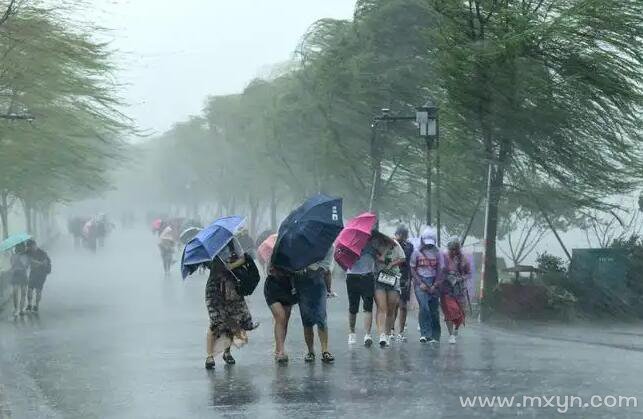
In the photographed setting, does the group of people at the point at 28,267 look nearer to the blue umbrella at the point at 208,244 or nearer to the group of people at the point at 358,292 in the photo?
the group of people at the point at 358,292

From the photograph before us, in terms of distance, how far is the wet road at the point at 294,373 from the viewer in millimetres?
10961

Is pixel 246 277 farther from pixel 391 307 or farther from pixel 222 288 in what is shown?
pixel 391 307

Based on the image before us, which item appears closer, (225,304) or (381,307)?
(225,304)

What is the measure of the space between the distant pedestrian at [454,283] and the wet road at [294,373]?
418 millimetres

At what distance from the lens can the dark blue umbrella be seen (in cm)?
1380

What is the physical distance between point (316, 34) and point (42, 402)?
29.4 meters

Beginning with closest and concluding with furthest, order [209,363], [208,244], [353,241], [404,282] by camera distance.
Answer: [208,244]
[209,363]
[353,241]
[404,282]

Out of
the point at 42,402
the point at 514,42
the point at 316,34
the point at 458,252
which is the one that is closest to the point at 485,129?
the point at 514,42

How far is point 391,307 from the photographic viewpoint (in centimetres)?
1612

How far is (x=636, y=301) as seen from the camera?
2494 centimetres

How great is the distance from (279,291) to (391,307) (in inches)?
105

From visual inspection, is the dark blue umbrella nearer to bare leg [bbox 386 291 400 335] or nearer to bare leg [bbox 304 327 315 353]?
bare leg [bbox 304 327 315 353]

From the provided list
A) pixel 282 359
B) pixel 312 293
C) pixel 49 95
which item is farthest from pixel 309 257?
pixel 49 95

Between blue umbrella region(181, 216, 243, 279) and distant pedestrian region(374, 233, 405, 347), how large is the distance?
9.02ft
